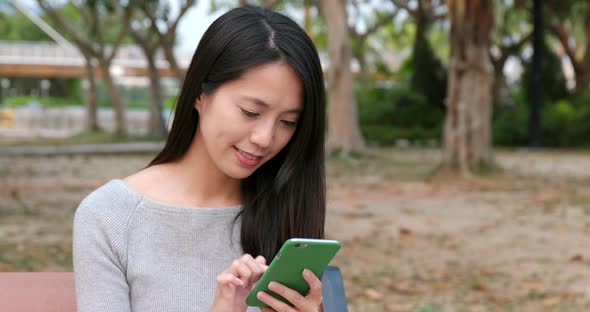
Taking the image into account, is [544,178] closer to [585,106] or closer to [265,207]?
[585,106]

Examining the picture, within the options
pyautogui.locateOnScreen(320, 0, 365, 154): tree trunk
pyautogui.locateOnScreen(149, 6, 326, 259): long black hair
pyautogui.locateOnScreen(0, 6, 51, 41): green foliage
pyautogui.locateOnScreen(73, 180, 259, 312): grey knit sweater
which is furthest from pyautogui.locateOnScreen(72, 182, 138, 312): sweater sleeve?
pyautogui.locateOnScreen(0, 6, 51, 41): green foliage

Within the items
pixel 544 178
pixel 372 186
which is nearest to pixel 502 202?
pixel 372 186

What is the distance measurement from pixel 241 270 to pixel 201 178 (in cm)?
44

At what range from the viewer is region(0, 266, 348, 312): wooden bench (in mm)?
1928

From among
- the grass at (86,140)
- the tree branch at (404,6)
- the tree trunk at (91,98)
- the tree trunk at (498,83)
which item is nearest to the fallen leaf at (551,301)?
the grass at (86,140)

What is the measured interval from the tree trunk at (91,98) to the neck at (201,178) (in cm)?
2387

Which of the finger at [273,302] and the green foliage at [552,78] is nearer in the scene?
the finger at [273,302]

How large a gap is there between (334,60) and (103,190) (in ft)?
45.5

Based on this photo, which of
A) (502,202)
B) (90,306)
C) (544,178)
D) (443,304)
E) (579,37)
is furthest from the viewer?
(579,37)

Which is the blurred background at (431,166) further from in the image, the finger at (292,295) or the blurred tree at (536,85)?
the finger at (292,295)

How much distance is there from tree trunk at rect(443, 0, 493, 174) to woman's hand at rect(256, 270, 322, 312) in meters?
10.2

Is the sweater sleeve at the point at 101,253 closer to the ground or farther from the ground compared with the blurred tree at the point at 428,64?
closer to the ground

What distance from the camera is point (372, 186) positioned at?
1127cm

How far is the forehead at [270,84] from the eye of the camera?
1864mm
